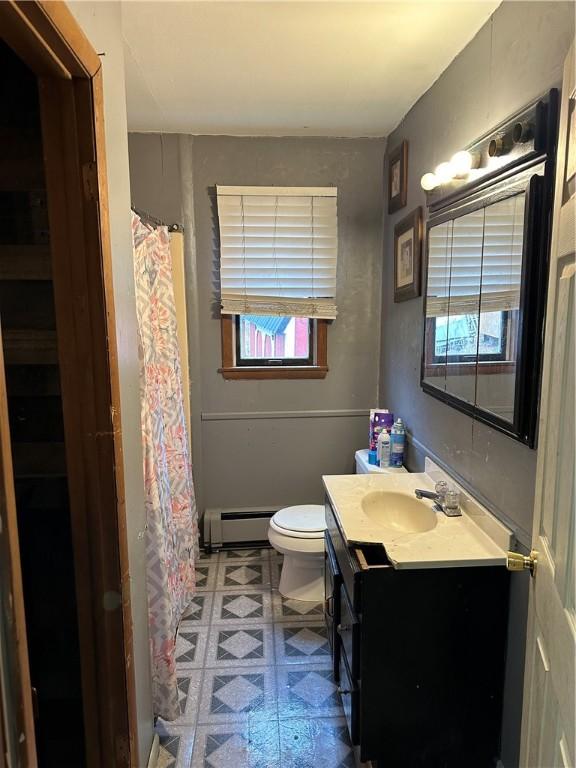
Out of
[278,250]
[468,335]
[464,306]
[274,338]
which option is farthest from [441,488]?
[278,250]

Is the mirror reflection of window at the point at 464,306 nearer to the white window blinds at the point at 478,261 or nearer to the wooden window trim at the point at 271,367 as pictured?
the white window blinds at the point at 478,261

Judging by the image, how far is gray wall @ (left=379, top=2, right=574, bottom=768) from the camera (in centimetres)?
136

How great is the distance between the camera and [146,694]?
5.25 feet

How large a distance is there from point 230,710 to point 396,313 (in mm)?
1995

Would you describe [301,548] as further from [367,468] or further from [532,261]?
[532,261]

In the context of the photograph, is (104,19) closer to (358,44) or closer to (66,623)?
(358,44)

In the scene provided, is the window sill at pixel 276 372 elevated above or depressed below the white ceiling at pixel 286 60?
below

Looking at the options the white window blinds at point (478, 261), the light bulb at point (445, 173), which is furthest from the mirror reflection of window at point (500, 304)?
the light bulb at point (445, 173)

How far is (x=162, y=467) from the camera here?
2.13 meters

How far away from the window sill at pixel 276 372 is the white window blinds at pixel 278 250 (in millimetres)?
326

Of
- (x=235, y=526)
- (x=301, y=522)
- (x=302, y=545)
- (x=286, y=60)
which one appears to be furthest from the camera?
(x=235, y=526)

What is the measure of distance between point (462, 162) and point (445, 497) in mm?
1170

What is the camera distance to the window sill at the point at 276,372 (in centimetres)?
304

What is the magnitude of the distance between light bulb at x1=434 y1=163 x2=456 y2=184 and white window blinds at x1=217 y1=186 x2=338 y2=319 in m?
1.08
